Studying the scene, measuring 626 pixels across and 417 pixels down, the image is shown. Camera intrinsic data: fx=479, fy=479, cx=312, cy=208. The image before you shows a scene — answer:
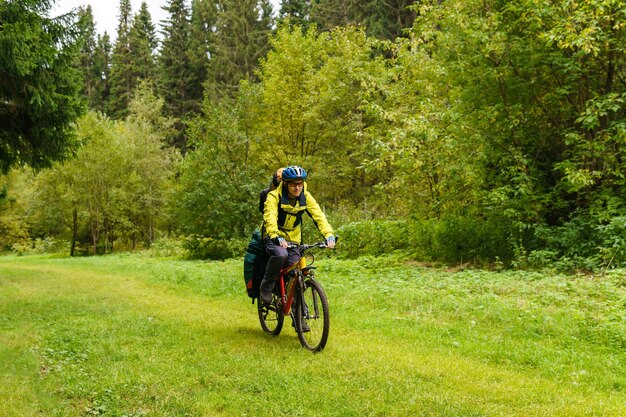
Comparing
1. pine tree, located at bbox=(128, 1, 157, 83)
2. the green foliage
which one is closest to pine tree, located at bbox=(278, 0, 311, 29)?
pine tree, located at bbox=(128, 1, 157, 83)

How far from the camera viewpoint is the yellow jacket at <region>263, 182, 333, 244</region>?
6.50 metres

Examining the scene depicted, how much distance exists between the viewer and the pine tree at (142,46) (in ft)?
173

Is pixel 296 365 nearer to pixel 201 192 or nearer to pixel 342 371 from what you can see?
pixel 342 371

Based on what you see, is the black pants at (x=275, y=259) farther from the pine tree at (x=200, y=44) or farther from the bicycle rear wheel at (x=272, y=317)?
the pine tree at (x=200, y=44)

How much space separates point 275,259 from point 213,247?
1650 cm

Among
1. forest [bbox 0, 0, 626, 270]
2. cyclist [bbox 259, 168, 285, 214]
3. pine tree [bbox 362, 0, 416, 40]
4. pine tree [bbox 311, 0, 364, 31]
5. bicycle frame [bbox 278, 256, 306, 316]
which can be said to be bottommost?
bicycle frame [bbox 278, 256, 306, 316]

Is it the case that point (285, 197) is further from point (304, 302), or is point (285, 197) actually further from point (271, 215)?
point (304, 302)

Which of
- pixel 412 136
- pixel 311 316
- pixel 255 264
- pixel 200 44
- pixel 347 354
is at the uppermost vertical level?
pixel 200 44

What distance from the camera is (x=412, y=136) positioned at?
1410cm

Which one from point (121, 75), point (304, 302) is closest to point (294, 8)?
point (121, 75)

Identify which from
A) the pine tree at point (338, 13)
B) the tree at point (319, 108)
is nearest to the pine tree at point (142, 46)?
the pine tree at point (338, 13)

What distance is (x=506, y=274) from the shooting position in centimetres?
1098

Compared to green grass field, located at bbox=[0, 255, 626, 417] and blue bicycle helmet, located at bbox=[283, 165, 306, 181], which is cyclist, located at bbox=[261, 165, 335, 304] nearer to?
blue bicycle helmet, located at bbox=[283, 165, 306, 181]

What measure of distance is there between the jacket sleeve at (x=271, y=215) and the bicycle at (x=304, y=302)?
0.34m
